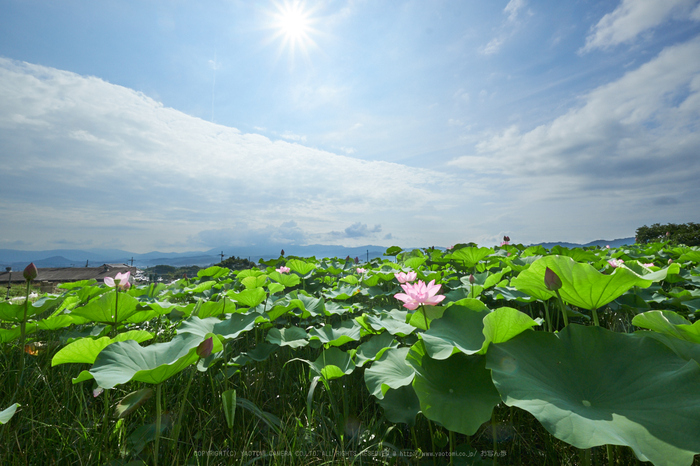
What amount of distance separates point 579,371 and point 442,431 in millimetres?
759

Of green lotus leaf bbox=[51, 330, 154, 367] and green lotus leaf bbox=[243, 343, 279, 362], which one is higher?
green lotus leaf bbox=[51, 330, 154, 367]

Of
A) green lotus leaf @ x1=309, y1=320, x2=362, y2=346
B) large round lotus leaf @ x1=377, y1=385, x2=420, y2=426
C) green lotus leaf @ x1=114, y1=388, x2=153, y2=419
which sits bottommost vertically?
large round lotus leaf @ x1=377, y1=385, x2=420, y2=426

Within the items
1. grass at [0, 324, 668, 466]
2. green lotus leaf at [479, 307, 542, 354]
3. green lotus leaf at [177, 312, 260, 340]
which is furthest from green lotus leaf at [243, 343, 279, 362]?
green lotus leaf at [479, 307, 542, 354]

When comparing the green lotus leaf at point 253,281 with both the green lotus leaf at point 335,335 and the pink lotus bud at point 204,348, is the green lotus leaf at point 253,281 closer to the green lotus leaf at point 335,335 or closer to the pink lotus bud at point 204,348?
the green lotus leaf at point 335,335

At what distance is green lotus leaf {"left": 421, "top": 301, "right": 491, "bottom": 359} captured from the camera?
1.12 m

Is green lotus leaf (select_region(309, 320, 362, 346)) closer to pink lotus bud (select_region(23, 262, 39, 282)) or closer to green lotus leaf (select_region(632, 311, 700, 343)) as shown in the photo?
green lotus leaf (select_region(632, 311, 700, 343))

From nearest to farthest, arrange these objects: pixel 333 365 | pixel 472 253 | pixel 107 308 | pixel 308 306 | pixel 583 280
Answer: pixel 583 280 < pixel 333 365 < pixel 107 308 < pixel 308 306 < pixel 472 253

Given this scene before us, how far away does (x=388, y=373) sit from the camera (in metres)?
1.44

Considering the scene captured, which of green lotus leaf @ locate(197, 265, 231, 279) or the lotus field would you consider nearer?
the lotus field

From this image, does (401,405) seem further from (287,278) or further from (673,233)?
(673,233)

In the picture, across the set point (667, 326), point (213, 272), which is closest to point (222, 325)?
point (667, 326)

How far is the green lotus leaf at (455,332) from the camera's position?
1122mm

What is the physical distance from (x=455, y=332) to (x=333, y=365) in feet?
2.53

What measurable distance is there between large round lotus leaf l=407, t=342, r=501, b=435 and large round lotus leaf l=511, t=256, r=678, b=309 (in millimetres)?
446
